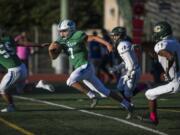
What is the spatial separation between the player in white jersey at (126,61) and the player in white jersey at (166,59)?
2778mm

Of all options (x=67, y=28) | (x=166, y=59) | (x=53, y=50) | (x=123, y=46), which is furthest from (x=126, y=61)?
(x=166, y=59)

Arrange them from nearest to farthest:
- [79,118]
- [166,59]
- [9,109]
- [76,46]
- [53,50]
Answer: [166,59] < [79,118] < [53,50] < [76,46] < [9,109]

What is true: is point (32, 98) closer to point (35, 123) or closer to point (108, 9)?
point (35, 123)

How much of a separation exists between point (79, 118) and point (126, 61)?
93.6 inches

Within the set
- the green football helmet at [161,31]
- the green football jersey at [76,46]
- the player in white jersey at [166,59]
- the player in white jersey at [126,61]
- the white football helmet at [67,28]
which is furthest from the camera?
the player in white jersey at [126,61]

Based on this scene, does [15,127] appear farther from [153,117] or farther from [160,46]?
[160,46]

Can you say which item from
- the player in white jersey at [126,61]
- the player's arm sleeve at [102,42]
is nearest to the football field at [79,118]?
the player in white jersey at [126,61]

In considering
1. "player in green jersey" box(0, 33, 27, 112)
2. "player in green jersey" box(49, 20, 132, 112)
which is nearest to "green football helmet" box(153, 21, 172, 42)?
"player in green jersey" box(49, 20, 132, 112)

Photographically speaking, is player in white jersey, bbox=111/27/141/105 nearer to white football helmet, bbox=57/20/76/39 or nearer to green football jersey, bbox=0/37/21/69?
white football helmet, bbox=57/20/76/39

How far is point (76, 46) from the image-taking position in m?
15.1

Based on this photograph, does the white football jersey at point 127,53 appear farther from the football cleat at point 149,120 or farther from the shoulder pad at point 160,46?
the shoulder pad at point 160,46

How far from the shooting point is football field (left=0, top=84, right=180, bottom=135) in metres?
12.6

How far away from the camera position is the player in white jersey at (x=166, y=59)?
12.5 m

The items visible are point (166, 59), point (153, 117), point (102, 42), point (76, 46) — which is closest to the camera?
point (166, 59)
